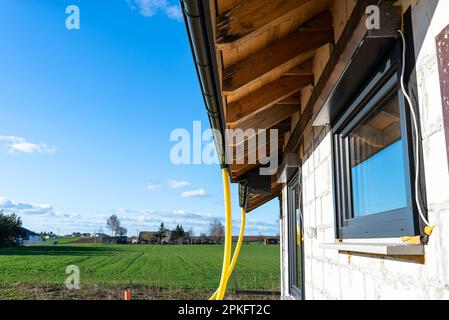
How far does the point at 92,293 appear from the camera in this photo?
15.0 metres

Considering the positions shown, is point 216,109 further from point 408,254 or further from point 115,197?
point 115,197

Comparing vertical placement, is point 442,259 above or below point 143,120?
below

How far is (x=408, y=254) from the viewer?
1111 millimetres

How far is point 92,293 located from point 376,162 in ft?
50.8

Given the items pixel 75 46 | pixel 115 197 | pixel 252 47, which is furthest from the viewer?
pixel 115 197

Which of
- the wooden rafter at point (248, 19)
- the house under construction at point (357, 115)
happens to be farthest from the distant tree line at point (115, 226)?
the wooden rafter at point (248, 19)

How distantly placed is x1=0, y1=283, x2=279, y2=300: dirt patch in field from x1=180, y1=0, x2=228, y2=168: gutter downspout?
42.5 feet

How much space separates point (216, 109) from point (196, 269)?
20626mm

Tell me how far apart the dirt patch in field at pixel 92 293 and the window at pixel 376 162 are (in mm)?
13110

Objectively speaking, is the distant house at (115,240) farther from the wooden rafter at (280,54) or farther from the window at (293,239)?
the wooden rafter at (280,54)

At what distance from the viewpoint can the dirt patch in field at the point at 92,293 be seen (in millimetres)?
14716

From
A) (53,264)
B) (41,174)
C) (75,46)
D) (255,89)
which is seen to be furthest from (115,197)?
(255,89)

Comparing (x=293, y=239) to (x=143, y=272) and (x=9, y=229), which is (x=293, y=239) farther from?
(x=9, y=229)
